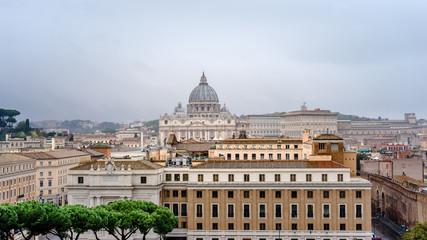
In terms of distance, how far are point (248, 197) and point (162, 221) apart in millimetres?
9873

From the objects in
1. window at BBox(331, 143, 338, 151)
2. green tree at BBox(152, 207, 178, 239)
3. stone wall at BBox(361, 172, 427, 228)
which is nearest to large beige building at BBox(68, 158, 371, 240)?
green tree at BBox(152, 207, 178, 239)

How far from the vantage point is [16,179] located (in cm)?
8400

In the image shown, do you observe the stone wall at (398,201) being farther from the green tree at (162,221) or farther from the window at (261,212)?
the green tree at (162,221)

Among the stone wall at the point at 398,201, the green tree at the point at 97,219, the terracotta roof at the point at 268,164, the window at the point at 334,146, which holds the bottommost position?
the stone wall at the point at 398,201

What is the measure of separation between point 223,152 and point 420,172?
37583 mm

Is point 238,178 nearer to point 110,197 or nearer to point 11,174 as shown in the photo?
point 110,197

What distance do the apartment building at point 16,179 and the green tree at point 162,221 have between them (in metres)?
27.8

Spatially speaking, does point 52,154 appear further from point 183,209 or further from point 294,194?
point 294,194

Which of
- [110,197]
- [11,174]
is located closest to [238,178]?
[110,197]

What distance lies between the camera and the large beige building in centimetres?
6178

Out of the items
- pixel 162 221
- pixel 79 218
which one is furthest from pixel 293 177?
pixel 79 218

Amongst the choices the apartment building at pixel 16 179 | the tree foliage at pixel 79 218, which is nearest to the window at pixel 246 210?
the tree foliage at pixel 79 218

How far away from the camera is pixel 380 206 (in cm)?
9650

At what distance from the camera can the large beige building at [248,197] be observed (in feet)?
203
